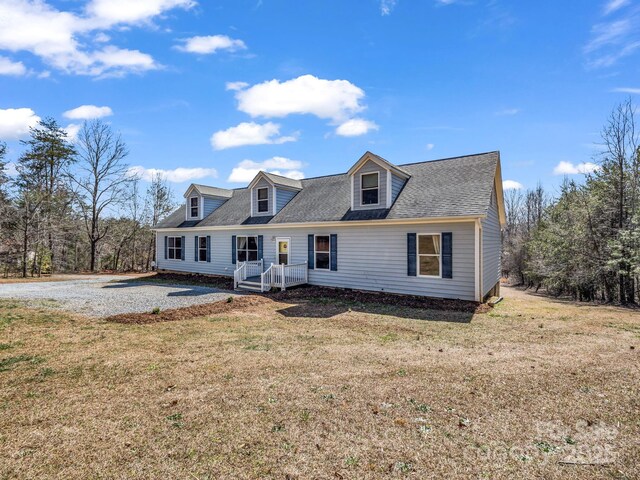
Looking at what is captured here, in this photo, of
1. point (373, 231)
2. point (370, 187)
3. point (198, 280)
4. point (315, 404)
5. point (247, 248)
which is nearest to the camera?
point (315, 404)

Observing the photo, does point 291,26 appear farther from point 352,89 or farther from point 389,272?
point 389,272

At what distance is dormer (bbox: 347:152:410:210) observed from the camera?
1284 centimetres

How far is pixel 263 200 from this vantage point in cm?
1709

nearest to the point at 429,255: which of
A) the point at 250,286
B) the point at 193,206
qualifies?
the point at 250,286

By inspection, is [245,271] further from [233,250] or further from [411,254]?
[411,254]

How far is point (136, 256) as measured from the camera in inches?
1205

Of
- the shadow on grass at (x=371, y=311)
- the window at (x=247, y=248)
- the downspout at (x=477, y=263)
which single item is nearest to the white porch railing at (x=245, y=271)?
the window at (x=247, y=248)

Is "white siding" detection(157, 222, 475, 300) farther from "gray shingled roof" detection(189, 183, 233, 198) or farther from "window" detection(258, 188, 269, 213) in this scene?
"gray shingled roof" detection(189, 183, 233, 198)

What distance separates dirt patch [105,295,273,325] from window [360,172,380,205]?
5.60 meters

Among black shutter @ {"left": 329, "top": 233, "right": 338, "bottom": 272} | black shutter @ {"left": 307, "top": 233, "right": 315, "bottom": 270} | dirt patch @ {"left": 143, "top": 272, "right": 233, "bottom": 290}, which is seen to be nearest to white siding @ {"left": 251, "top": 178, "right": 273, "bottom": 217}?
black shutter @ {"left": 307, "top": 233, "right": 315, "bottom": 270}

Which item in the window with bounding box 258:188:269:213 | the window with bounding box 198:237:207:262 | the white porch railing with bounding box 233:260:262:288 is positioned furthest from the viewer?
the window with bounding box 198:237:207:262

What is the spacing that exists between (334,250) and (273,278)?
291 centimetres

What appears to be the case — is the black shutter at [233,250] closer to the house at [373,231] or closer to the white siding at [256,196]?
the house at [373,231]

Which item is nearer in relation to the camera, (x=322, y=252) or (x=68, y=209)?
(x=322, y=252)
